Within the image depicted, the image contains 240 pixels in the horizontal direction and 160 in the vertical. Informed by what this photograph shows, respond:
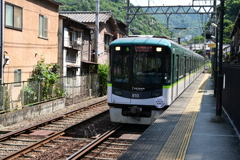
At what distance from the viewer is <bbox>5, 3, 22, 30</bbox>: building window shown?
Answer: 50.5ft

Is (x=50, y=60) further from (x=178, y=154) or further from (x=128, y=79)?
(x=178, y=154)

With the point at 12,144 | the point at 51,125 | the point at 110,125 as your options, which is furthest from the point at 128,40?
the point at 12,144

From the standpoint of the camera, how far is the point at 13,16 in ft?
52.1

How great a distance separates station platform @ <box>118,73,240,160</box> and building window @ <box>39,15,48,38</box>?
10396 mm

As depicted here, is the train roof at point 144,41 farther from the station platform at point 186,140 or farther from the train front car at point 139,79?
the station platform at point 186,140

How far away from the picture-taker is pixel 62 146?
9375 millimetres

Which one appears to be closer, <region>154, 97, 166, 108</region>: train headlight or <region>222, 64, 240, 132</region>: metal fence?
<region>222, 64, 240, 132</region>: metal fence

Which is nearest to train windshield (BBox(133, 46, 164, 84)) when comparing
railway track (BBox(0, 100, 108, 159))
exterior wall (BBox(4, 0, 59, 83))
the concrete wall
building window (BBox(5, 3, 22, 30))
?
railway track (BBox(0, 100, 108, 159))

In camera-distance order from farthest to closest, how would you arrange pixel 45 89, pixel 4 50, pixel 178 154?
pixel 45 89 → pixel 4 50 → pixel 178 154

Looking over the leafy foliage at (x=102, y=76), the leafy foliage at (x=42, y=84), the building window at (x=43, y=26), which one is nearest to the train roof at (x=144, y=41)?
the leafy foliage at (x=42, y=84)

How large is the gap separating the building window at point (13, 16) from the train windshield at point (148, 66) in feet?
23.8

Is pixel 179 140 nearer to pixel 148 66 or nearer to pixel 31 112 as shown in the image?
pixel 148 66

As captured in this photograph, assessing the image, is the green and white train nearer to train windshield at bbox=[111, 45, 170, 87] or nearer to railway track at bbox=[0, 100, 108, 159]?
train windshield at bbox=[111, 45, 170, 87]

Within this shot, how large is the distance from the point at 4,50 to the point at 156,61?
7669 millimetres
